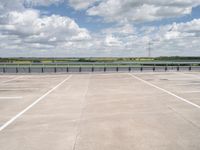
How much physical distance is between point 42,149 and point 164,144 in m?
3.04

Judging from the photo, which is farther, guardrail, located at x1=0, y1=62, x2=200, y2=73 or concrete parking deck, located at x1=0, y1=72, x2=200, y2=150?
guardrail, located at x1=0, y1=62, x2=200, y2=73

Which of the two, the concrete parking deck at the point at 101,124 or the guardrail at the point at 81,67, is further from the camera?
the guardrail at the point at 81,67

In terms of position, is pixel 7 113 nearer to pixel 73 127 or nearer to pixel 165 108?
pixel 73 127

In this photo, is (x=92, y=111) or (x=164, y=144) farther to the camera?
(x=92, y=111)

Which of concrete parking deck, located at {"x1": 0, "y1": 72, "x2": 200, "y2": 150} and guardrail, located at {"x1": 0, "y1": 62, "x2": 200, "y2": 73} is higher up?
guardrail, located at {"x1": 0, "y1": 62, "x2": 200, "y2": 73}

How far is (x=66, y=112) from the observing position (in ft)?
33.0

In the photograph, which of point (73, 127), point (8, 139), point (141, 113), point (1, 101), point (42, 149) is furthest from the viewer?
point (1, 101)

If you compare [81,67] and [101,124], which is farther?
[81,67]

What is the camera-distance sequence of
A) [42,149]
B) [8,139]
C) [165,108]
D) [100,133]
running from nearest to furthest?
[42,149], [8,139], [100,133], [165,108]

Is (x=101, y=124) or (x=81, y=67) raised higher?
(x=81, y=67)

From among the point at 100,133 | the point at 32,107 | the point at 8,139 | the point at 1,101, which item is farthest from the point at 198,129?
the point at 1,101

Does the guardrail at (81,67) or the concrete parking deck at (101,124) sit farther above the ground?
the guardrail at (81,67)

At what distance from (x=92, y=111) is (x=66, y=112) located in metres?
1.08

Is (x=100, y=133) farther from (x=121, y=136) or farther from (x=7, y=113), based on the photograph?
(x=7, y=113)
